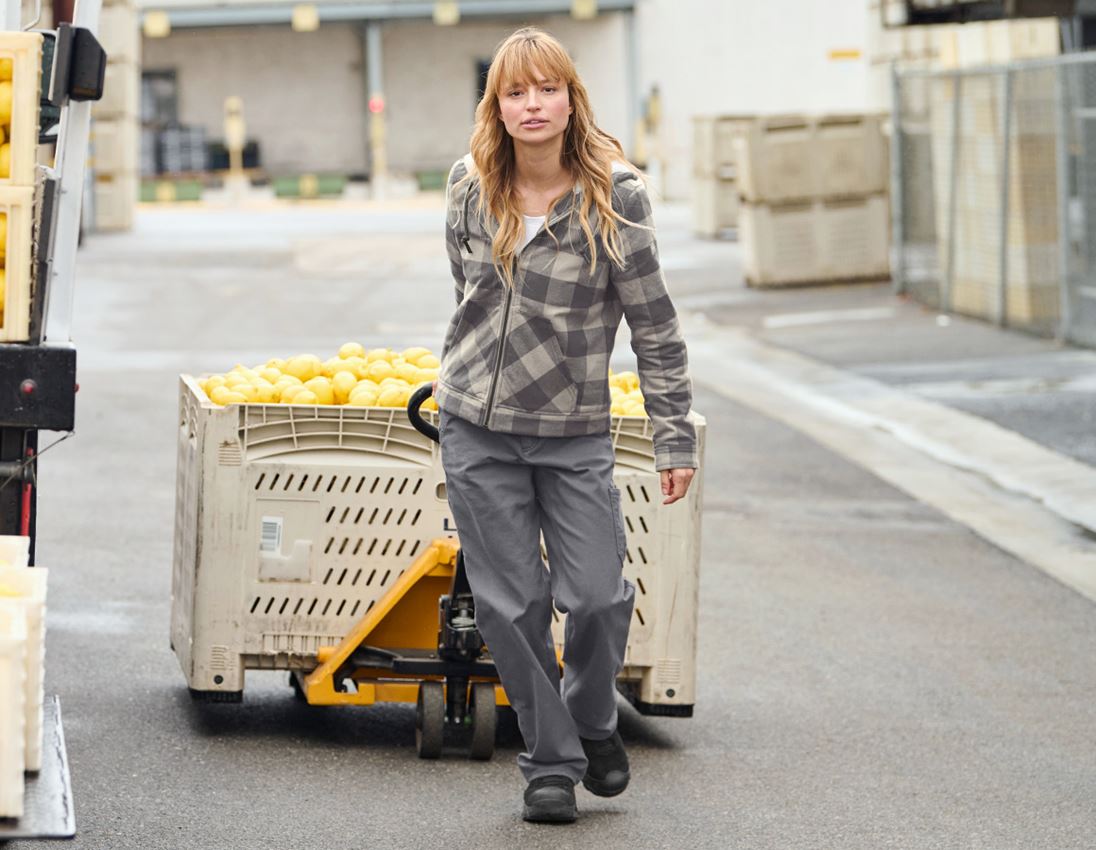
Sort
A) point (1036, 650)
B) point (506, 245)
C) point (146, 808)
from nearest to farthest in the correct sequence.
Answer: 1. point (506, 245)
2. point (146, 808)
3. point (1036, 650)

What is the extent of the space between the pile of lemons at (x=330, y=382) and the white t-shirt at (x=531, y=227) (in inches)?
45.2

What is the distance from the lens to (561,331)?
5.20 m

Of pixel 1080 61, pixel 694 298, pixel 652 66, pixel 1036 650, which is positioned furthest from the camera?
pixel 652 66

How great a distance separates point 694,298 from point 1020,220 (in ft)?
19.0

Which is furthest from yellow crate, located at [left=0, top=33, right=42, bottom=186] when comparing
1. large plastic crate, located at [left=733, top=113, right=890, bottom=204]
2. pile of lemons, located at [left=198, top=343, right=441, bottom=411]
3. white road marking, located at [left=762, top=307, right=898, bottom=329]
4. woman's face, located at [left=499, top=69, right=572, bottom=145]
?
large plastic crate, located at [left=733, top=113, right=890, bottom=204]

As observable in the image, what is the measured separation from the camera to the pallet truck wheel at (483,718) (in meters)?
6.03

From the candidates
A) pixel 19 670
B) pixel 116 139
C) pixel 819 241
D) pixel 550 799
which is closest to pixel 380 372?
pixel 550 799

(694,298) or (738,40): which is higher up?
(738,40)

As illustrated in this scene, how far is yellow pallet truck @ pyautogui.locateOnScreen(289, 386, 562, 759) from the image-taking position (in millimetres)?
5934

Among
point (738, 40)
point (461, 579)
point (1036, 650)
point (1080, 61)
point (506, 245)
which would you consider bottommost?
point (1036, 650)

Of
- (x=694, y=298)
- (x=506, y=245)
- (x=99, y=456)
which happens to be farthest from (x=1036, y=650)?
(x=694, y=298)

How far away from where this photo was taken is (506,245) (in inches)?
202

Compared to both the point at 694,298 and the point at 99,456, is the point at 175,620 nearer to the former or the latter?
the point at 99,456

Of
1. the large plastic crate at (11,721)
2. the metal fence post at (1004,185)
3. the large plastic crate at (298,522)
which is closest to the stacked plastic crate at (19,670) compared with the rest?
the large plastic crate at (11,721)
